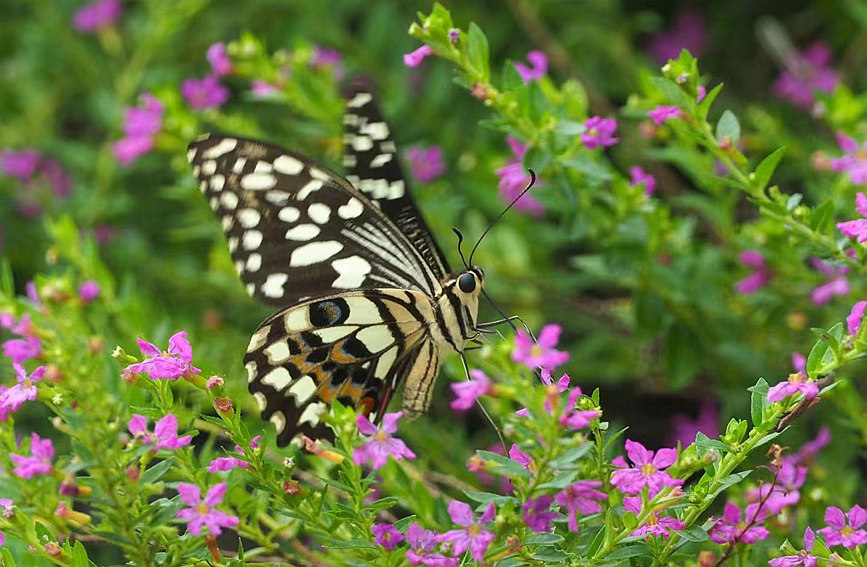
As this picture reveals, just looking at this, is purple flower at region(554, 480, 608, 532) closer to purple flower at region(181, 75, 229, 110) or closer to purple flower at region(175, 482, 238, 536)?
purple flower at region(175, 482, 238, 536)

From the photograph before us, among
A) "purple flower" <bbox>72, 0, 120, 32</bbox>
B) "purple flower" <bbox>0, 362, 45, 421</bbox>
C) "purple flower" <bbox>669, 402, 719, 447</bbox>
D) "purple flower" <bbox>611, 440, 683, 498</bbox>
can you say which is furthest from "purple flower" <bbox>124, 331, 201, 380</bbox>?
"purple flower" <bbox>72, 0, 120, 32</bbox>

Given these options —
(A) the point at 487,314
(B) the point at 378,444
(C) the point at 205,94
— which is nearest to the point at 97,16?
(C) the point at 205,94

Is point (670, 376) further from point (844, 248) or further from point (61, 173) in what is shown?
point (61, 173)

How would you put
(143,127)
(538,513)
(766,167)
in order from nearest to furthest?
(538,513) → (766,167) → (143,127)

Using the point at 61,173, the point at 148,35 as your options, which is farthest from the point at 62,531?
the point at 61,173

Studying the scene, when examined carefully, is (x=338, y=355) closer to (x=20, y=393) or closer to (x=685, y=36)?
(x=20, y=393)

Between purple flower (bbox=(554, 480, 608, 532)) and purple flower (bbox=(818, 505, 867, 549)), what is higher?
purple flower (bbox=(554, 480, 608, 532))
